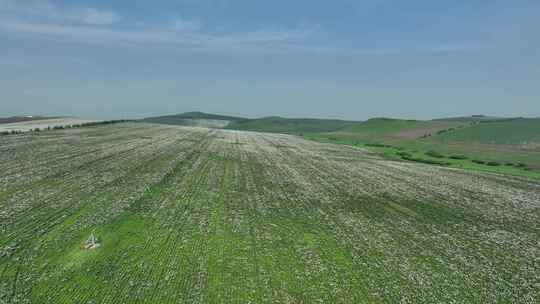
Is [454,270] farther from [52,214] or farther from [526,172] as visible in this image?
[526,172]

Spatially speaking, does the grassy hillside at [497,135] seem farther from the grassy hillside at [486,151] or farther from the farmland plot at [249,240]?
the farmland plot at [249,240]

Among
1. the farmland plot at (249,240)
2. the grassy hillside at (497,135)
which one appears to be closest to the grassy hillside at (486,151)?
the grassy hillside at (497,135)

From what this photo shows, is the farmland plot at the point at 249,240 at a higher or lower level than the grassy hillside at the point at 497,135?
lower

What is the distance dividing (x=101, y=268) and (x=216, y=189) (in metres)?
15.4

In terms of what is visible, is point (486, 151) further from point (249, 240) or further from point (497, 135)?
point (249, 240)

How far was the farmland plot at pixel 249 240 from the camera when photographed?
13367 millimetres

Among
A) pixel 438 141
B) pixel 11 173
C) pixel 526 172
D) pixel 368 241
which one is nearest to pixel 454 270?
pixel 368 241

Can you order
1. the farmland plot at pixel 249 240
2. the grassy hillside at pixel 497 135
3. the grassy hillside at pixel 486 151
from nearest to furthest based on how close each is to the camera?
the farmland plot at pixel 249 240
the grassy hillside at pixel 486 151
the grassy hillside at pixel 497 135

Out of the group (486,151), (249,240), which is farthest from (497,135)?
(249,240)

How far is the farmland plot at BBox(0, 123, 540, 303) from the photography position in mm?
13367

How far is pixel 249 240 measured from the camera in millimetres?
18344

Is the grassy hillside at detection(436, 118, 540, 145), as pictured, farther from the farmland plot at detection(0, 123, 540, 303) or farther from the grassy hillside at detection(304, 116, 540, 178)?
the farmland plot at detection(0, 123, 540, 303)

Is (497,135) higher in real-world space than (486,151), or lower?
higher

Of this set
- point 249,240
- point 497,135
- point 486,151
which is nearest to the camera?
point 249,240
